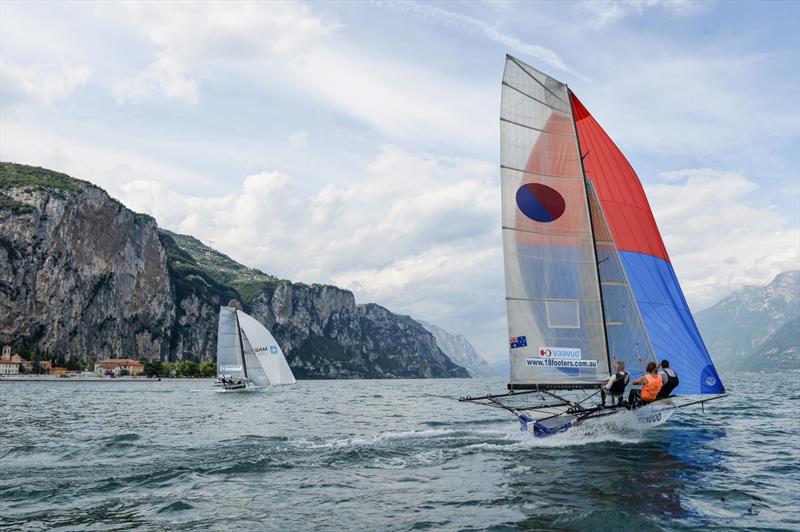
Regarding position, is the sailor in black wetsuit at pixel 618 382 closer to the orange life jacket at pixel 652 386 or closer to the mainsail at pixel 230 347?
the orange life jacket at pixel 652 386

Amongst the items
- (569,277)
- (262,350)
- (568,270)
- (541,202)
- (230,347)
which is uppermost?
(541,202)

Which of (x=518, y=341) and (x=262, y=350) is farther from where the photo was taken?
(x=262, y=350)

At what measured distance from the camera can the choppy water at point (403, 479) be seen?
40.9 feet

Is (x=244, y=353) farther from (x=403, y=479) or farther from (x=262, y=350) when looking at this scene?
(x=403, y=479)

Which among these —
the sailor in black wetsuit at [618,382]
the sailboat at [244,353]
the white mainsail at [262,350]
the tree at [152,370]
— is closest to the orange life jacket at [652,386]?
the sailor in black wetsuit at [618,382]

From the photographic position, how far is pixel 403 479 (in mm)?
16516

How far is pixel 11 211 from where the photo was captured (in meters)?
177

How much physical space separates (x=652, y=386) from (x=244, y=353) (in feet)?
213

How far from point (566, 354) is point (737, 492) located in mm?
7455

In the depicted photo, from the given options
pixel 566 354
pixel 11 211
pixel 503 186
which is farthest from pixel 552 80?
pixel 11 211

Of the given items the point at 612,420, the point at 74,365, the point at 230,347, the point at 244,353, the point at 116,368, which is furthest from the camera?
the point at 116,368

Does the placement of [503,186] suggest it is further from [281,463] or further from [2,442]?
[2,442]

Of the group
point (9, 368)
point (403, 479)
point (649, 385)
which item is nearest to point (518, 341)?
point (649, 385)

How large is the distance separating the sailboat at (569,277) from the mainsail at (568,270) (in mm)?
38
